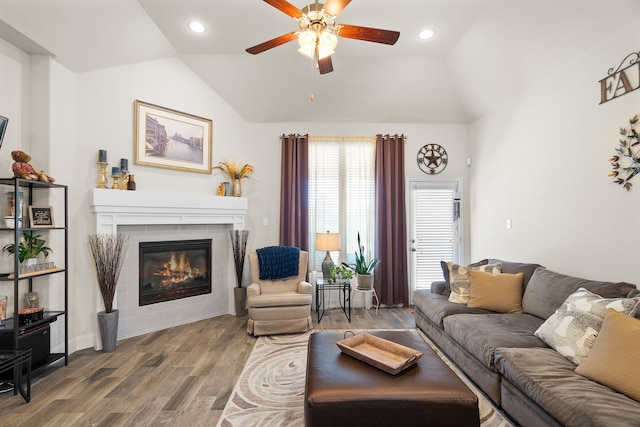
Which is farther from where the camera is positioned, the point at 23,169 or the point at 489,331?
the point at 23,169

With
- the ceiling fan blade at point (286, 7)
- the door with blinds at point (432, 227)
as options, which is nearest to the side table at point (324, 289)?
the door with blinds at point (432, 227)

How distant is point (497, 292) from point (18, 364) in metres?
3.95

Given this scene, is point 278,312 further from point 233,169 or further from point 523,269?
point 523,269

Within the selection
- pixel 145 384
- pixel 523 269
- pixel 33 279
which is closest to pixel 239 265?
pixel 145 384

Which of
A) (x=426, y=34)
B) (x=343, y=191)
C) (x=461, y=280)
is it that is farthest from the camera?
(x=343, y=191)

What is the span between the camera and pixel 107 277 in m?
3.02

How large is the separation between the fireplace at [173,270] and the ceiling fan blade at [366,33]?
10.0 ft

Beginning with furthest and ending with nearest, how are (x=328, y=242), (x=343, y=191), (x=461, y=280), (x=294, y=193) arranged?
1. (x=343, y=191)
2. (x=294, y=193)
3. (x=328, y=242)
4. (x=461, y=280)

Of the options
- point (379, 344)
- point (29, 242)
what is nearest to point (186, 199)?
point (29, 242)

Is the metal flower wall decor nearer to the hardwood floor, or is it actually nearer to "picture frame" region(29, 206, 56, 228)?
the hardwood floor

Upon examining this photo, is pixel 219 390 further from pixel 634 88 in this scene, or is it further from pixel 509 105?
pixel 509 105

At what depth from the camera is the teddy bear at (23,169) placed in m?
2.43

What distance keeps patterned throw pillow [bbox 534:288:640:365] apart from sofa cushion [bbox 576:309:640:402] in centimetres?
11

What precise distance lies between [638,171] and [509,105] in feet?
5.71
